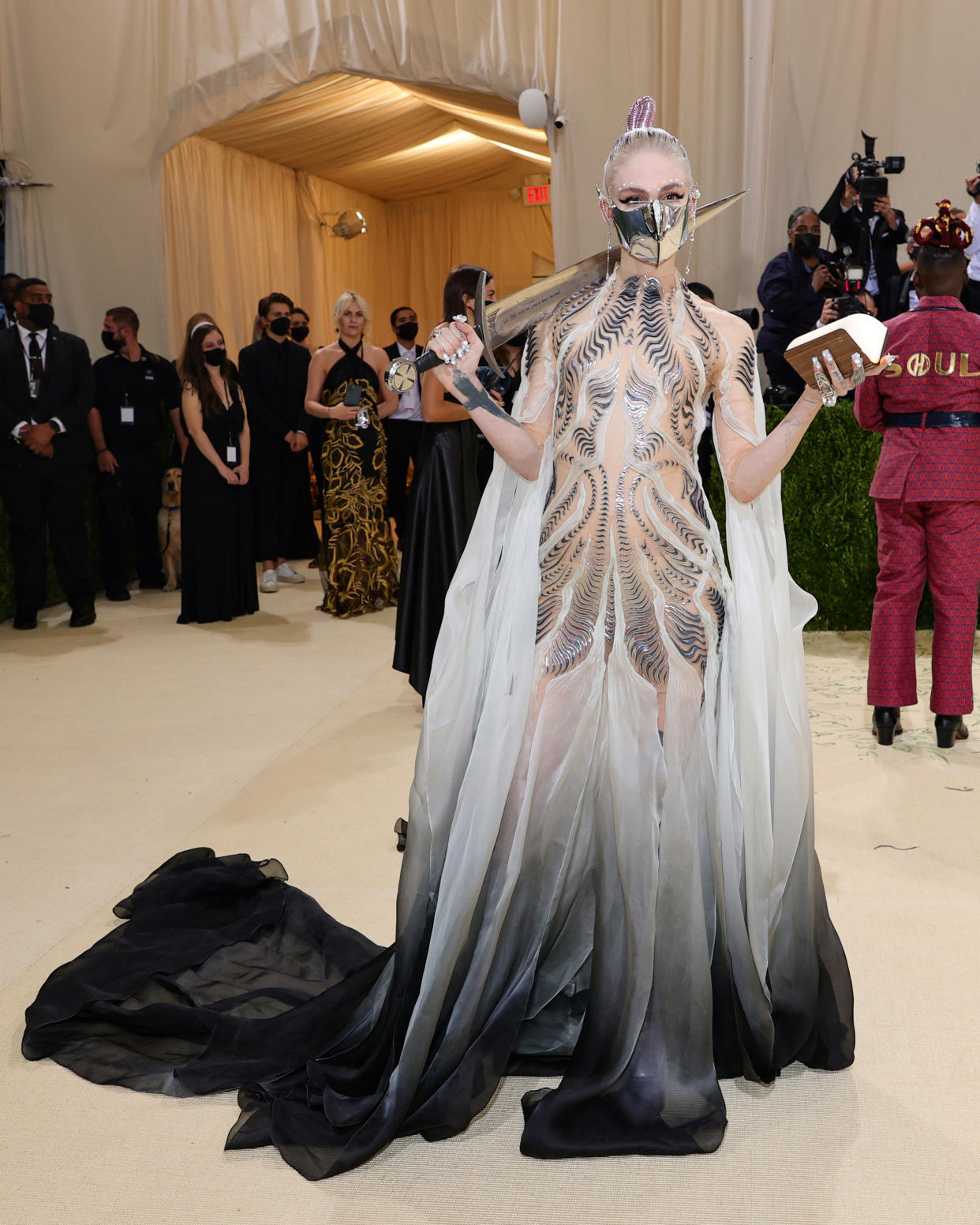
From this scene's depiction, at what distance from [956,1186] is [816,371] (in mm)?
1379

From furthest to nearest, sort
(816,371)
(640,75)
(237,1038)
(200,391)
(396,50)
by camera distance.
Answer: (396,50)
(640,75)
(200,391)
(237,1038)
(816,371)

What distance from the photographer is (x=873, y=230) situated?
573 centimetres

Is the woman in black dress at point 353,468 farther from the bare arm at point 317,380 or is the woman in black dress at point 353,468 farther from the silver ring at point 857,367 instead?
the silver ring at point 857,367

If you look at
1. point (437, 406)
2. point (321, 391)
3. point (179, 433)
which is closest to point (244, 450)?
point (179, 433)

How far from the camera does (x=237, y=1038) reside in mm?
2285

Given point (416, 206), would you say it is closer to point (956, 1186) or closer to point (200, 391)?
point (200, 391)

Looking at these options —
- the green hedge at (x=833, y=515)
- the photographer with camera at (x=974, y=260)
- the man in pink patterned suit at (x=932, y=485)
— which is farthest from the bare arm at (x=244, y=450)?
the photographer with camera at (x=974, y=260)

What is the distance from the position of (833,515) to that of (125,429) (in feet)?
14.0

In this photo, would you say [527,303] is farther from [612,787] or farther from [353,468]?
[353,468]

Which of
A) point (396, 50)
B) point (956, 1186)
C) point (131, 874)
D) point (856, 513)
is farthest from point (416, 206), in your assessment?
point (956, 1186)

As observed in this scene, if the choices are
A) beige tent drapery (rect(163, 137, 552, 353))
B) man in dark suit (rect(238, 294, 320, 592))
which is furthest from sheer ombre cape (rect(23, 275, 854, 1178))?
beige tent drapery (rect(163, 137, 552, 353))

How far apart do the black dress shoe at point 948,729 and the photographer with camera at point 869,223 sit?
2.20m

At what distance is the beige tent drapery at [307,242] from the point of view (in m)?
10.8

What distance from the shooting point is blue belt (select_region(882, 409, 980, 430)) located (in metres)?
4.10
